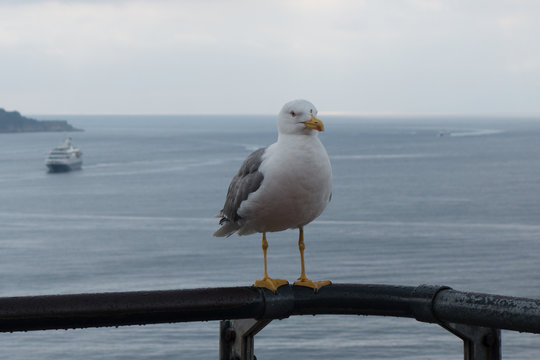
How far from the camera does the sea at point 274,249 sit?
183 ft

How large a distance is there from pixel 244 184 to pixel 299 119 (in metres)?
0.47

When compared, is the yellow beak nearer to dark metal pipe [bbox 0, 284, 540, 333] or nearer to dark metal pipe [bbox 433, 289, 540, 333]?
dark metal pipe [bbox 0, 284, 540, 333]

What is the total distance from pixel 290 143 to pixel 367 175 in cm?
12380

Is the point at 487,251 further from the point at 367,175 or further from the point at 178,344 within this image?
the point at 367,175

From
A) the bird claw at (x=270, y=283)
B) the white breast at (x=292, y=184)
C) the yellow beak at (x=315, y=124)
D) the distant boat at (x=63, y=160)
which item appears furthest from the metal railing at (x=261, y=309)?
the distant boat at (x=63, y=160)

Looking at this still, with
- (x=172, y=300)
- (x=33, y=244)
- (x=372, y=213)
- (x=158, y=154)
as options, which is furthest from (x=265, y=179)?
(x=158, y=154)

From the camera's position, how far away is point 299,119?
14.5 ft

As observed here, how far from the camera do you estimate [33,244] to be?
81.8m

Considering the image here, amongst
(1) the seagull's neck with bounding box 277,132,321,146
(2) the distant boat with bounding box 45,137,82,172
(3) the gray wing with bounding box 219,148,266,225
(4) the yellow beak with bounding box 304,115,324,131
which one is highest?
(2) the distant boat with bounding box 45,137,82,172

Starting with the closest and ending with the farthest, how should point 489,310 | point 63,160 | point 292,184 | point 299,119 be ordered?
point 489,310 < point 292,184 < point 299,119 < point 63,160

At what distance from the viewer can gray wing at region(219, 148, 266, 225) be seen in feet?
14.4

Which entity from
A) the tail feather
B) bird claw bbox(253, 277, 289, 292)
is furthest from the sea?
bird claw bbox(253, 277, 289, 292)

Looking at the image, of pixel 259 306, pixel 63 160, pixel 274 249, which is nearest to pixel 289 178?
pixel 259 306

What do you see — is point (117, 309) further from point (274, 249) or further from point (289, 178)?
point (274, 249)
